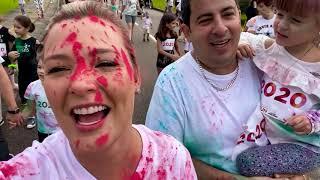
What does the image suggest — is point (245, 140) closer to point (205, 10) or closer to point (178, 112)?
point (178, 112)

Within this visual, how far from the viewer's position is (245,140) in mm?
1973

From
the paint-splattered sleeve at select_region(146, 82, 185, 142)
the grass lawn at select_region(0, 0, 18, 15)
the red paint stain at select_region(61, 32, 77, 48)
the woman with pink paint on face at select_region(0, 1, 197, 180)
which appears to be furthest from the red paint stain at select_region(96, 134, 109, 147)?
the grass lawn at select_region(0, 0, 18, 15)

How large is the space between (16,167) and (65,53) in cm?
45

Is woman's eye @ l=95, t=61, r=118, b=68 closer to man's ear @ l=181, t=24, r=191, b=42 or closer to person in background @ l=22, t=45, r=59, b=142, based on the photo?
man's ear @ l=181, t=24, r=191, b=42

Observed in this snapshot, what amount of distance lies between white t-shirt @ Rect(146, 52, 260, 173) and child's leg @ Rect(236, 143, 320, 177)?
0.09 metres

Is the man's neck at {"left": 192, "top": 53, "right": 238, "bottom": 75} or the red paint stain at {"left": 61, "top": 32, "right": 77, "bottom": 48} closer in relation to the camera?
the red paint stain at {"left": 61, "top": 32, "right": 77, "bottom": 48}

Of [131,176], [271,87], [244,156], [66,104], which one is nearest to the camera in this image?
[66,104]

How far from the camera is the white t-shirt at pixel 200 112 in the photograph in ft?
6.31

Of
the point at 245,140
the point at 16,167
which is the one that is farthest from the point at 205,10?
the point at 16,167

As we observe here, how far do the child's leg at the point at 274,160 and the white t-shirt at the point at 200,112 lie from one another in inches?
3.7

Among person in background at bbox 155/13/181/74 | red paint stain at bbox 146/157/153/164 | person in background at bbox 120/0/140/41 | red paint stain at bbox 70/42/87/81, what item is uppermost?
red paint stain at bbox 70/42/87/81

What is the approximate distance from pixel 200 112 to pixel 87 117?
27.5 inches

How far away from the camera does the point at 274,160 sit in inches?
75.6

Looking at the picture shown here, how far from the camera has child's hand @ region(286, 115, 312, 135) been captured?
6.29 feet
